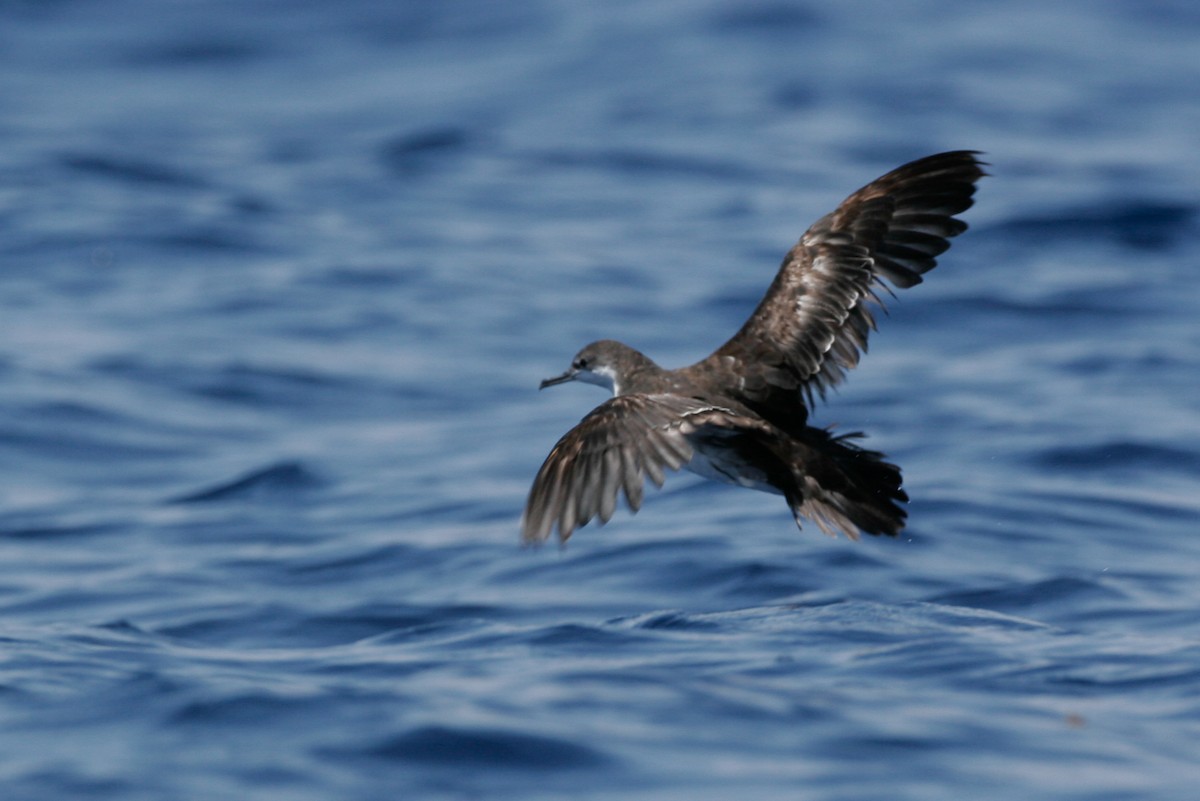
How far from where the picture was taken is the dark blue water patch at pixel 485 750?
218 inches

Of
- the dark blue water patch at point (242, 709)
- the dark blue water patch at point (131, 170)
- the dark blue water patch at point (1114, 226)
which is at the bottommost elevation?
the dark blue water patch at point (242, 709)

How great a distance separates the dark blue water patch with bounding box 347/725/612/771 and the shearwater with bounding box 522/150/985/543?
1.32 meters

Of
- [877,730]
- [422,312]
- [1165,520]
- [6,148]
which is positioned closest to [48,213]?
[6,148]

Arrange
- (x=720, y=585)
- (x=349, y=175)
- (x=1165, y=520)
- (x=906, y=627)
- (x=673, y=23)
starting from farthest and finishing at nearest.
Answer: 1. (x=673, y=23)
2. (x=349, y=175)
3. (x=1165, y=520)
4. (x=720, y=585)
5. (x=906, y=627)

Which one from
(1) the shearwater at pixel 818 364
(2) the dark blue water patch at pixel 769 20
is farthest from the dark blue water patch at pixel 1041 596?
(2) the dark blue water patch at pixel 769 20

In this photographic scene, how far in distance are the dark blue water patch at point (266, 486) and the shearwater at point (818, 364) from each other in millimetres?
3339

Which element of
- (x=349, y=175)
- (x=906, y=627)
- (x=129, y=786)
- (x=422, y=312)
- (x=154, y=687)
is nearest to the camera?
(x=129, y=786)

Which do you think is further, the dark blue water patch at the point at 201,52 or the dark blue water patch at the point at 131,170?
the dark blue water patch at the point at 201,52

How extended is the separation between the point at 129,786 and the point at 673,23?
692 inches

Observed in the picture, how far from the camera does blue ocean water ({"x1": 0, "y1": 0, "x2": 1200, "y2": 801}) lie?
5.76 m

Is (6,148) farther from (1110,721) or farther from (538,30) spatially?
(1110,721)

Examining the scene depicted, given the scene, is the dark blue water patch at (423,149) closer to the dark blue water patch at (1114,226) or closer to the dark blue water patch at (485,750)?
the dark blue water patch at (1114,226)

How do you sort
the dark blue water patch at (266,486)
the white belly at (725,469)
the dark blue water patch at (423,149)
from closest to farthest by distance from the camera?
the white belly at (725,469) → the dark blue water patch at (266,486) → the dark blue water patch at (423,149)

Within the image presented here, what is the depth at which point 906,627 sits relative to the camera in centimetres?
690
